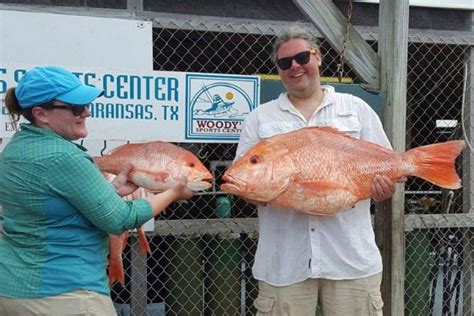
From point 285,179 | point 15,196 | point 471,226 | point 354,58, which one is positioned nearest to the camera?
point 15,196

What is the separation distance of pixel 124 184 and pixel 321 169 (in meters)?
0.93

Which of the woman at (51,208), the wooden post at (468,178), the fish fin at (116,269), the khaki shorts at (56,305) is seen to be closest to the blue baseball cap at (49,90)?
the woman at (51,208)

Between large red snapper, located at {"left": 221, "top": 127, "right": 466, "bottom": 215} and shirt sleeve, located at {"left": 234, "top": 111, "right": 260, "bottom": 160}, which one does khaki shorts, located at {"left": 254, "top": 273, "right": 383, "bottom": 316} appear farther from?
shirt sleeve, located at {"left": 234, "top": 111, "right": 260, "bottom": 160}

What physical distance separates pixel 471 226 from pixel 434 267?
0.71 metres

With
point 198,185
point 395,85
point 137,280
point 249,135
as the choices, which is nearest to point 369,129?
point 249,135

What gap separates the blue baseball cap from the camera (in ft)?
A: 7.15

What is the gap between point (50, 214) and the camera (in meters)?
2.16

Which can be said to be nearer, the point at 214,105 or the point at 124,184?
the point at 124,184

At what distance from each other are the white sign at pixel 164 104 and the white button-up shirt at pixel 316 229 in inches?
21.5

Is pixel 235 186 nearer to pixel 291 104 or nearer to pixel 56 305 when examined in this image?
pixel 291 104

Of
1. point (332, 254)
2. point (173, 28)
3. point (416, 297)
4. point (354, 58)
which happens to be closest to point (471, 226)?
point (416, 297)

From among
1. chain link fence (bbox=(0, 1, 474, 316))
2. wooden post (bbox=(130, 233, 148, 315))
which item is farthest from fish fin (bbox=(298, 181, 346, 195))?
wooden post (bbox=(130, 233, 148, 315))

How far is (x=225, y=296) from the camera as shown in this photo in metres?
3.97

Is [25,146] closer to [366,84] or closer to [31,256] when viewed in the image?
[31,256]
